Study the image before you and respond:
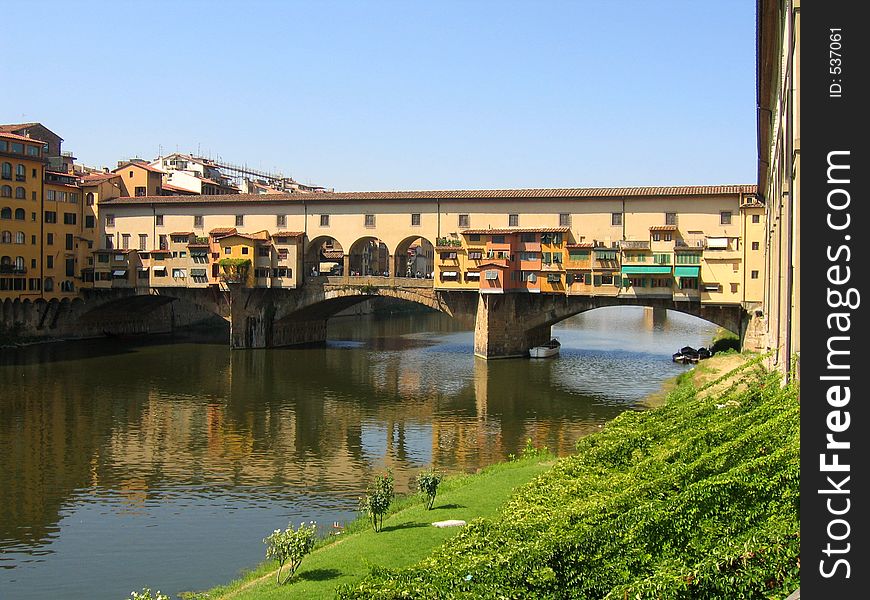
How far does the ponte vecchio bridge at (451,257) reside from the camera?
50.8 meters

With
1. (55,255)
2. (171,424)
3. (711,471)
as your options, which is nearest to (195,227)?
(55,255)

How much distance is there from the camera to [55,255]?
63.9 meters

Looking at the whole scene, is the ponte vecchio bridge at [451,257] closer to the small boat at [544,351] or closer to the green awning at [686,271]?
the green awning at [686,271]

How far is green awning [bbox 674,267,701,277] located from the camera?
49.8 metres

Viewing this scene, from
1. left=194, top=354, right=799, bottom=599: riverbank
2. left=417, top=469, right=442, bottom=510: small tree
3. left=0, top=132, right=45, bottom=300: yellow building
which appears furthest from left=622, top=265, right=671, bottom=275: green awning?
left=0, top=132, right=45, bottom=300: yellow building

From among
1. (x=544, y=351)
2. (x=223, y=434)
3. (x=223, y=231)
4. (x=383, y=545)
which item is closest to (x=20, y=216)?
(x=223, y=231)

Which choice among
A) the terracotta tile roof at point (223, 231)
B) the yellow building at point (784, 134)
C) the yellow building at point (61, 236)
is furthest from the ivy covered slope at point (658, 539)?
the yellow building at point (61, 236)

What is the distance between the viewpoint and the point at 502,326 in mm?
55500

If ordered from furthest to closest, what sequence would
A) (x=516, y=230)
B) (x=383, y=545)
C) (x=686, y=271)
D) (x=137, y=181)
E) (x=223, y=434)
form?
1. (x=137, y=181)
2. (x=516, y=230)
3. (x=686, y=271)
4. (x=223, y=434)
5. (x=383, y=545)

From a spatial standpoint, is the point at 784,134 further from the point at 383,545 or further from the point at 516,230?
the point at 516,230

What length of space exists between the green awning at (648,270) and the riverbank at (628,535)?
31.2m

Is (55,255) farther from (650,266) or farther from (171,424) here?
(650,266)

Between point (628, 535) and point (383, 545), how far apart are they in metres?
6.69

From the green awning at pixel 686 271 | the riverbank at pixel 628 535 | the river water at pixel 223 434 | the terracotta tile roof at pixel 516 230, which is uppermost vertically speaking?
the terracotta tile roof at pixel 516 230
